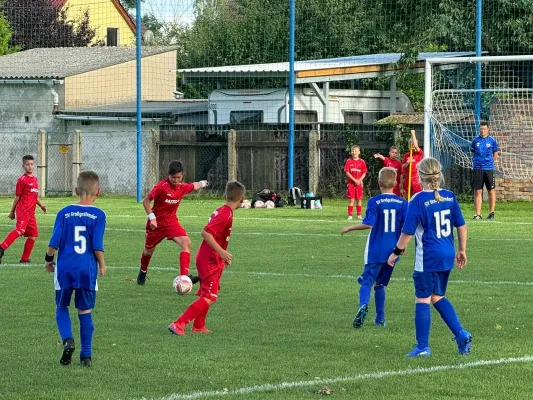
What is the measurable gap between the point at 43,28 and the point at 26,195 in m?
39.9

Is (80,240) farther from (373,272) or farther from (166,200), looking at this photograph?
(166,200)

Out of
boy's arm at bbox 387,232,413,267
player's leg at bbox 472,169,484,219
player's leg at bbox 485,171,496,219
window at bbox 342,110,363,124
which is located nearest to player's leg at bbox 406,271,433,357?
boy's arm at bbox 387,232,413,267

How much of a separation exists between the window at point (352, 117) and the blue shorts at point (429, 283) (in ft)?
90.2

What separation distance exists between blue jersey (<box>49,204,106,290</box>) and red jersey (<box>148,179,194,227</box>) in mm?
5417

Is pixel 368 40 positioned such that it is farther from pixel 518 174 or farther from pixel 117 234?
pixel 117 234

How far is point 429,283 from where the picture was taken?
9.09m

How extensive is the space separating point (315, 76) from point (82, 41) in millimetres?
26542

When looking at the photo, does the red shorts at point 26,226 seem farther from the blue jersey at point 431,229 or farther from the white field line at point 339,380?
the white field line at point 339,380

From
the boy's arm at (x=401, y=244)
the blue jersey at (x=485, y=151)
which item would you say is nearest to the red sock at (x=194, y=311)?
the boy's arm at (x=401, y=244)

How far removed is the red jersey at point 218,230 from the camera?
10.2 m

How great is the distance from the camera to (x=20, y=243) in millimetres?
20031

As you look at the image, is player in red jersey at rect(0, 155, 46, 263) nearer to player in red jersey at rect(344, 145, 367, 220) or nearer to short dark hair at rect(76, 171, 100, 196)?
short dark hair at rect(76, 171, 100, 196)

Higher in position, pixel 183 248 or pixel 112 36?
pixel 112 36

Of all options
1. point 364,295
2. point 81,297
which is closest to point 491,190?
point 364,295
